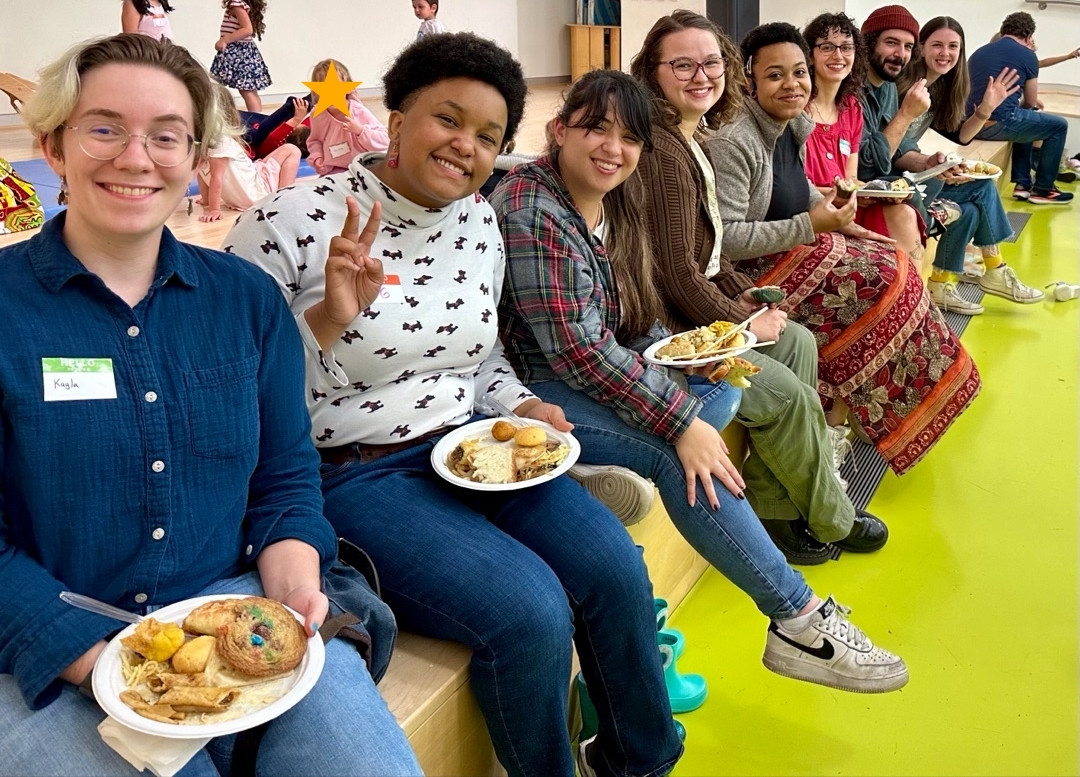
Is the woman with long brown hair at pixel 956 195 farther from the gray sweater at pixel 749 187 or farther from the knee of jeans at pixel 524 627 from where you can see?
the knee of jeans at pixel 524 627

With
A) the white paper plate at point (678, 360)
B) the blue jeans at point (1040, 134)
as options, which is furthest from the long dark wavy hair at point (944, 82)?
the white paper plate at point (678, 360)

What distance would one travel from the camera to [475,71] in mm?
1743

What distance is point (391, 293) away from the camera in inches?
67.6

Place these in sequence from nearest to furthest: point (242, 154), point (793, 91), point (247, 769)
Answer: point (247, 769) < point (793, 91) < point (242, 154)

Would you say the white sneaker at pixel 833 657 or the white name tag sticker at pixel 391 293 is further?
the white sneaker at pixel 833 657

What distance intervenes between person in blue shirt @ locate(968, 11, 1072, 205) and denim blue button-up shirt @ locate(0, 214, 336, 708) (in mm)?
6757

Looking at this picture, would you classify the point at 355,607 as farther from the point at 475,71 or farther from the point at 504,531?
the point at 475,71

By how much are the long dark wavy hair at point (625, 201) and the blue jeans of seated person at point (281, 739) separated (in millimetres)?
1278

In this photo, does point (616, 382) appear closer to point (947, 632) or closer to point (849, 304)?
point (947, 632)

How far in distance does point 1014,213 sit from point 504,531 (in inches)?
251

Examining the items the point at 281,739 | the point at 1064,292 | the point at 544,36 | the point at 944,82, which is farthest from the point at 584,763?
the point at 544,36

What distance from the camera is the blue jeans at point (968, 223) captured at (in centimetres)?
470

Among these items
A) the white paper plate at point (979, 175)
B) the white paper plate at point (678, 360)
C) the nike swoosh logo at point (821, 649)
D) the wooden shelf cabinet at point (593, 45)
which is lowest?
the nike swoosh logo at point (821, 649)

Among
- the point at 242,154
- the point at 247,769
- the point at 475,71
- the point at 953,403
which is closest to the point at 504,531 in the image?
the point at 247,769
